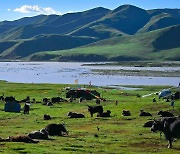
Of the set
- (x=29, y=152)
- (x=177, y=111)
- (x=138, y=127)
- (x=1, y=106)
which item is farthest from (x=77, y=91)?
(x=29, y=152)

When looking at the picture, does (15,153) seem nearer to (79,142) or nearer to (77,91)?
(79,142)

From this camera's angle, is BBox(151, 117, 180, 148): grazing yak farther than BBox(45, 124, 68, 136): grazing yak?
No

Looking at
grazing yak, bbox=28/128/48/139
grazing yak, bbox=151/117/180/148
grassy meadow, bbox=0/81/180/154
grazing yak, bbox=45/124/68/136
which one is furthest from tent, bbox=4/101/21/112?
grazing yak, bbox=151/117/180/148

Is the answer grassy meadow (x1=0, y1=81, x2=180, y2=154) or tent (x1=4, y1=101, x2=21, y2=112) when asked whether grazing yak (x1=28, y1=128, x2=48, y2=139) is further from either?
tent (x1=4, y1=101, x2=21, y2=112)

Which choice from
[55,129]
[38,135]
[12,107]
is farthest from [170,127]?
[12,107]

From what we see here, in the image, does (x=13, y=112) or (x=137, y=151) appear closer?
(x=137, y=151)

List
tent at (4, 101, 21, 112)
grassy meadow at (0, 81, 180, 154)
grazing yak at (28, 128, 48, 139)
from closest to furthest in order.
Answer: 1. grassy meadow at (0, 81, 180, 154)
2. grazing yak at (28, 128, 48, 139)
3. tent at (4, 101, 21, 112)

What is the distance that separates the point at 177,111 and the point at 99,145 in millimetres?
20615

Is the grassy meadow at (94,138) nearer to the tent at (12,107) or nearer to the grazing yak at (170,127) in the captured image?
the grazing yak at (170,127)

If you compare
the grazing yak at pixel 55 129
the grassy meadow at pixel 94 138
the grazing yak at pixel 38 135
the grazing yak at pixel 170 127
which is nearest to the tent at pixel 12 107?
the grassy meadow at pixel 94 138

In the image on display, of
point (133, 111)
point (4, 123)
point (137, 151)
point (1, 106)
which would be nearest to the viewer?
point (137, 151)

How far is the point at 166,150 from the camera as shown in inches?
942

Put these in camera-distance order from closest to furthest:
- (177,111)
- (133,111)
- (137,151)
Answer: (137,151) → (177,111) → (133,111)

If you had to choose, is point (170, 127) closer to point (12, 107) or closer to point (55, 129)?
point (55, 129)
